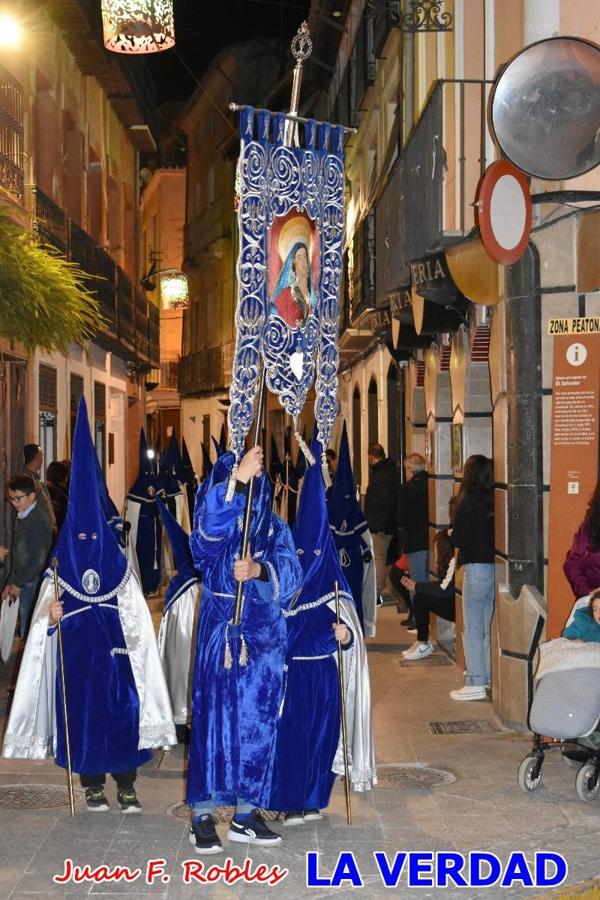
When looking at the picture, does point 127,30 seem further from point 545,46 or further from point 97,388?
point 97,388

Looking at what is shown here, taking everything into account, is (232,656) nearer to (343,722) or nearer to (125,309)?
(343,722)

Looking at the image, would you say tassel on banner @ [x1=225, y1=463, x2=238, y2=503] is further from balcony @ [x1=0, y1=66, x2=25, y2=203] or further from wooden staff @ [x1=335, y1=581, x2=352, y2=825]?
balcony @ [x1=0, y1=66, x2=25, y2=203]

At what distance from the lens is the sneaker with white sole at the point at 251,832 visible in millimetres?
6758

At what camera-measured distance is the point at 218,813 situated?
7.60m

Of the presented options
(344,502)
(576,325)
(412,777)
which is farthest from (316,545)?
(344,502)

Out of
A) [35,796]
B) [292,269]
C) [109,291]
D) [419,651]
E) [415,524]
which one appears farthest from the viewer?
[109,291]

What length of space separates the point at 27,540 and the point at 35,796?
3.48 m

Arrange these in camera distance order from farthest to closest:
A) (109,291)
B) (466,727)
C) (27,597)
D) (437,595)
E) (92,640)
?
(109,291) < (437,595) < (27,597) < (466,727) < (92,640)

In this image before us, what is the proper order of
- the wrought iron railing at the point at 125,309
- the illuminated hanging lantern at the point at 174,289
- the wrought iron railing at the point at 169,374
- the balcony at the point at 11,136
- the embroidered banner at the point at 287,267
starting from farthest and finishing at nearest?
1. the wrought iron railing at the point at 169,374
2. the illuminated hanging lantern at the point at 174,289
3. the wrought iron railing at the point at 125,309
4. the balcony at the point at 11,136
5. the embroidered banner at the point at 287,267

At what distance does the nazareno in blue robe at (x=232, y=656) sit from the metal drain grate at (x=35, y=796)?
1.38m

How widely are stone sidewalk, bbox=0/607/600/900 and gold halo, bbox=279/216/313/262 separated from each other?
10.6 ft

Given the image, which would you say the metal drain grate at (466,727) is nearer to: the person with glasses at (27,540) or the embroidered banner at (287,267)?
the embroidered banner at (287,267)

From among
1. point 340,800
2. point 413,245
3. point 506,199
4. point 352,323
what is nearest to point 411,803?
point 340,800

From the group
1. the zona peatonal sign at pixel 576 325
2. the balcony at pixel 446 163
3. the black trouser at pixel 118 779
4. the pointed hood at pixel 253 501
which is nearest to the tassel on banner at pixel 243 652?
the pointed hood at pixel 253 501
